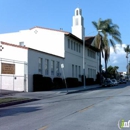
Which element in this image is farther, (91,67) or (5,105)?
(91,67)

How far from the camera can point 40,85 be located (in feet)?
97.9

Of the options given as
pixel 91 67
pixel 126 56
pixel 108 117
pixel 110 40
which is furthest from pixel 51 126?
pixel 126 56

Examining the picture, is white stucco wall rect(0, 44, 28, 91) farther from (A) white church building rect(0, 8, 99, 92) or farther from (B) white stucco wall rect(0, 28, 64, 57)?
(B) white stucco wall rect(0, 28, 64, 57)

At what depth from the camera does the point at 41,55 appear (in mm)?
31516

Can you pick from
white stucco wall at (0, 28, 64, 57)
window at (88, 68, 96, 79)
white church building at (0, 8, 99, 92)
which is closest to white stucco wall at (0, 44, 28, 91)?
white church building at (0, 8, 99, 92)

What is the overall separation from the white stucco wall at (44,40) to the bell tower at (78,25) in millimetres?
12888

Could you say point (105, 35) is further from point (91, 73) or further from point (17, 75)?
point (17, 75)

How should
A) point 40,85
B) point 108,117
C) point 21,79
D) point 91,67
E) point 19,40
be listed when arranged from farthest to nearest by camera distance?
point 91,67 < point 19,40 < point 40,85 < point 21,79 < point 108,117

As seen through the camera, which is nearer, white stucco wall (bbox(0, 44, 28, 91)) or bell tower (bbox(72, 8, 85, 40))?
white stucco wall (bbox(0, 44, 28, 91))

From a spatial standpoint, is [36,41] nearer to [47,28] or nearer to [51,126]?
[47,28]

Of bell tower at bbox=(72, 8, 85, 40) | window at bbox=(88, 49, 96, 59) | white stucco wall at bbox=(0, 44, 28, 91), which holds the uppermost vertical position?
bell tower at bbox=(72, 8, 85, 40)

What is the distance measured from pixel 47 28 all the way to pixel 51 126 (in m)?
32.9

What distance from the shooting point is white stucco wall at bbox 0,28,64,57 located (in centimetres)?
3944

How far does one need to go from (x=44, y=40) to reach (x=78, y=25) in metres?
14.0
